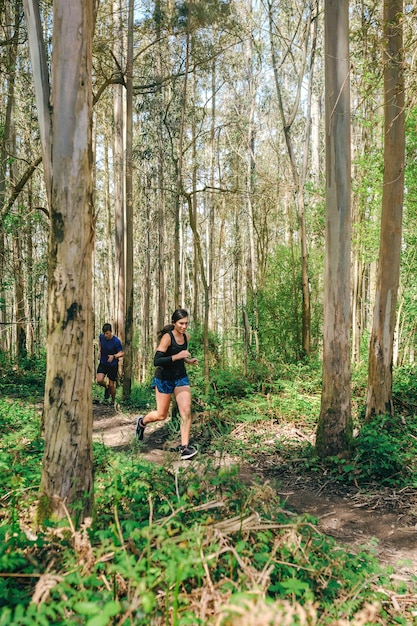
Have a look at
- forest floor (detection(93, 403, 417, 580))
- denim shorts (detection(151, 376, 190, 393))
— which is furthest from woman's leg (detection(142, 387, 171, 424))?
forest floor (detection(93, 403, 417, 580))

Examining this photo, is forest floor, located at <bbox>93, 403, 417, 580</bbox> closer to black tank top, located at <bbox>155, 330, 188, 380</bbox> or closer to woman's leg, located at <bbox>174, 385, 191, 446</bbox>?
woman's leg, located at <bbox>174, 385, 191, 446</bbox>

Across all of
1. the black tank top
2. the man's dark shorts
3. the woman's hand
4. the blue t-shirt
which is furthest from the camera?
the man's dark shorts

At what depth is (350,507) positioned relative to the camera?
191 inches

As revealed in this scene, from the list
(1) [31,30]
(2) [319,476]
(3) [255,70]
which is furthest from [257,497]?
(3) [255,70]

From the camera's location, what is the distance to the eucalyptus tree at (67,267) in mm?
2965

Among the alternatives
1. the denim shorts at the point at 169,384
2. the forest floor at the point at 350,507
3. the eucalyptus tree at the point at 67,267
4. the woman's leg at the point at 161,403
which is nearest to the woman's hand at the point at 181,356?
the denim shorts at the point at 169,384

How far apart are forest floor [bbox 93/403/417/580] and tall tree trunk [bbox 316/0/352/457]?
60 cm

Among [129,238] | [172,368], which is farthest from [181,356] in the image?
[129,238]

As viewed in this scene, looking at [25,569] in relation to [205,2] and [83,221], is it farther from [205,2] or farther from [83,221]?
[205,2]

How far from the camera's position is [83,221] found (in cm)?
301

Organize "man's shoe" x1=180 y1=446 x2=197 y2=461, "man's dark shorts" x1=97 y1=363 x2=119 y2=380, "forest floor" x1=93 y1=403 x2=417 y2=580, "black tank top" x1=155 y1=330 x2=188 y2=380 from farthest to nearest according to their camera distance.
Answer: "man's dark shorts" x1=97 y1=363 x2=119 y2=380 < "black tank top" x1=155 y1=330 x2=188 y2=380 < "man's shoe" x1=180 y1=446 x2=197 y2=461 < "forest floor" x1=93 y1=403 x2=417 y2=580

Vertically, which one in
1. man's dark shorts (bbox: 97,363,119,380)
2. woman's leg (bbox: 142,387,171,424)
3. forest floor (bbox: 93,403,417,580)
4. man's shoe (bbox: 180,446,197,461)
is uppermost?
woman's leg (bbox: 142,387,171,424)

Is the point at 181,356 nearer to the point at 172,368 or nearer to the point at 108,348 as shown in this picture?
the point at 172,368

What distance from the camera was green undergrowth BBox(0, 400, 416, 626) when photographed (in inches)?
78.5
